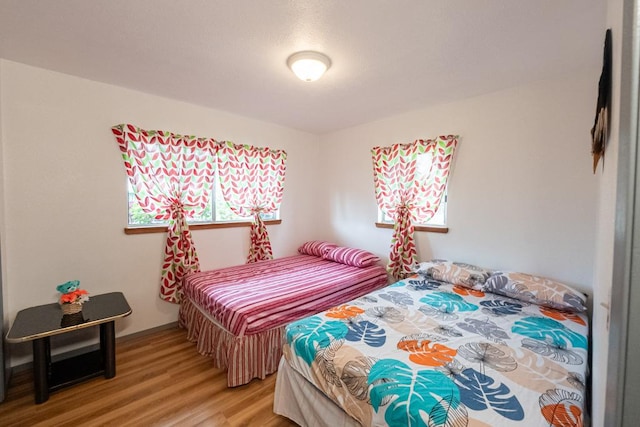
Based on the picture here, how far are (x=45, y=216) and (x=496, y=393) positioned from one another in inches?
127

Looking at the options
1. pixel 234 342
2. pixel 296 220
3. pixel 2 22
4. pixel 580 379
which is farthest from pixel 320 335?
pixel 2 22

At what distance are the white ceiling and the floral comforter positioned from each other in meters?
1.83

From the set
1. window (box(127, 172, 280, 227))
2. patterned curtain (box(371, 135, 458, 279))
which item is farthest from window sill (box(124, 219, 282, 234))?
patterned curtain (box(371, 135, 458, 279))

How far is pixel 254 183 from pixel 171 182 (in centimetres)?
94

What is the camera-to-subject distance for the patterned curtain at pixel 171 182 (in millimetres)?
2422

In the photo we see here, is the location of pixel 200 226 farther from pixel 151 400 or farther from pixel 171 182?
pixel 151 400

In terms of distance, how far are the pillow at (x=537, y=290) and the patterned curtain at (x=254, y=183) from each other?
2.48 m

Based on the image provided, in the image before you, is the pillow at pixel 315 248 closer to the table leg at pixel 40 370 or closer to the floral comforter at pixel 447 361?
the floral comforter at pixel 447 361

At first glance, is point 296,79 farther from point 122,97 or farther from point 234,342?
point 234,342

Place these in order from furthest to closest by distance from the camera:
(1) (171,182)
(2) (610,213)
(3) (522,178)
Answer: (1) (171,182) → (3) (522,178) → (2) (610,213)

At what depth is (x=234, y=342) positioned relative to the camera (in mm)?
1876

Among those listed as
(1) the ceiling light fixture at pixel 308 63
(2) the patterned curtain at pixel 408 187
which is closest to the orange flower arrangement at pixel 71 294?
(1) the ceiling light fixture at pixel 308 63

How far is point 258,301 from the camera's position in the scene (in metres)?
2.08

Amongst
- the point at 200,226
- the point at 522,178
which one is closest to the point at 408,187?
the point at 522,178
